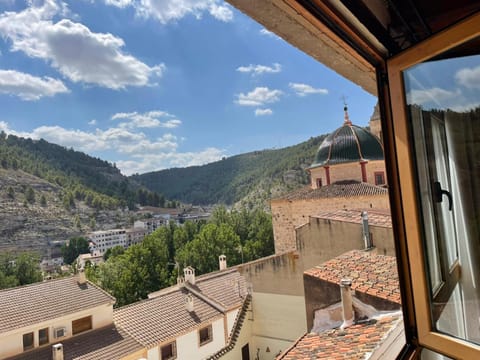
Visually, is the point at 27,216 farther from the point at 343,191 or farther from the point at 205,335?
the point at 343,191

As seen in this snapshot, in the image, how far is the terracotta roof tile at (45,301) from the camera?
5820 mm

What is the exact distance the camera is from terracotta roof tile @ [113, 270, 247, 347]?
21.3ft


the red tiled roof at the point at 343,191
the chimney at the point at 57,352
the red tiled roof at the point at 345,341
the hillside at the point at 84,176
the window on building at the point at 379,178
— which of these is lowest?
the chimney at the point at 57,352

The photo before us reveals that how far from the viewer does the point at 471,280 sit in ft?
3.08

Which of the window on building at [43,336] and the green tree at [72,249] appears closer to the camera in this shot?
the window on building at [43,336]

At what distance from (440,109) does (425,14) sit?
39 cm

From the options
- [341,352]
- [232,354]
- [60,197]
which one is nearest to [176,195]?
[60,197]

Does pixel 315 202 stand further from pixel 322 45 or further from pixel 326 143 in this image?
pixel 322 45

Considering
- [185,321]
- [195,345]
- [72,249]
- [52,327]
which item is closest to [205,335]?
[195,345]

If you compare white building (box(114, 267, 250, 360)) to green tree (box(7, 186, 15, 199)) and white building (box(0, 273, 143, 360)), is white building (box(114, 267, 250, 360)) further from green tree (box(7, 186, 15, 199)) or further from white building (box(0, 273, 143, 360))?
green tree (box(7, 186, 15, 199))

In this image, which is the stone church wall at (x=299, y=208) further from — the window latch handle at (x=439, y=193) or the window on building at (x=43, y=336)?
the window latch handle at (x=439, y=193)

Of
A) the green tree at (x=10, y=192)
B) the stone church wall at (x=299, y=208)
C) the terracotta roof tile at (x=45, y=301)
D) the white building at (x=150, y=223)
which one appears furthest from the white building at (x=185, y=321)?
the white building at (x=150, y=223)

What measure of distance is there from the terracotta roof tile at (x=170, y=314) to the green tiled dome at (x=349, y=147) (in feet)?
17.5

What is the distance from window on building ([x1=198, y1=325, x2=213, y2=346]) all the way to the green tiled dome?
6649mm
